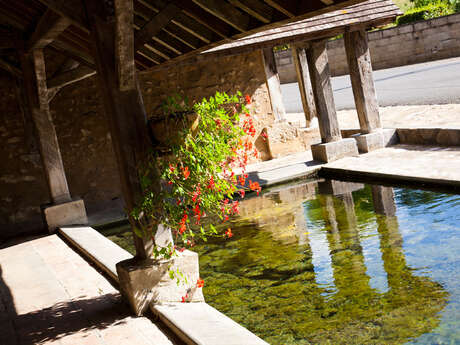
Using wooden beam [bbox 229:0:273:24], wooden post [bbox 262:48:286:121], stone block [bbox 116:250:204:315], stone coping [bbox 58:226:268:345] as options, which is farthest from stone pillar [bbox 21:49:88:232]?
wooden post [bbox 262:48:286:121]

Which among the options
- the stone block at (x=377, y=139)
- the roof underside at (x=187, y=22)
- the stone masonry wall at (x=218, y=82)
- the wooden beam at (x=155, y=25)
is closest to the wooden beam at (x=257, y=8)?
the roof underside at (x=187, y=22)

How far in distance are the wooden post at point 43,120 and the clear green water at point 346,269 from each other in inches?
50.5

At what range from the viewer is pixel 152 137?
3227mm

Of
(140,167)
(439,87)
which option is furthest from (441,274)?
(439,87)

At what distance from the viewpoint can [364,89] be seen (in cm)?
827

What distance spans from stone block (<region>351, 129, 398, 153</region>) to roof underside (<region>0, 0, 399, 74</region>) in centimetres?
175

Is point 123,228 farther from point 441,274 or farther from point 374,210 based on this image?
point 441,274

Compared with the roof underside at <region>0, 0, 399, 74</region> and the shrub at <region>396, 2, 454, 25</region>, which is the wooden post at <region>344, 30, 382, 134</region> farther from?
the shrub at <region>396, 2, 454, 25</region>

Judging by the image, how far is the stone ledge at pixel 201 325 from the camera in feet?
8.55

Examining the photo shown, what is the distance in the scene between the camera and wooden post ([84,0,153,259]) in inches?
120

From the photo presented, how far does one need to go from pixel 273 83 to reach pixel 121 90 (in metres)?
6.92

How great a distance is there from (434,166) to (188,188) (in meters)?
4.07

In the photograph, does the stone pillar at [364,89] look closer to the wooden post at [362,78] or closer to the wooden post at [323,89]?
the wooden post at [362,78]

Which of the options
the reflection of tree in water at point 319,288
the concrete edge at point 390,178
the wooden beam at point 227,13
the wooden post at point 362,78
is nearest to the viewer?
the reflection of tree in water at point 319,288
